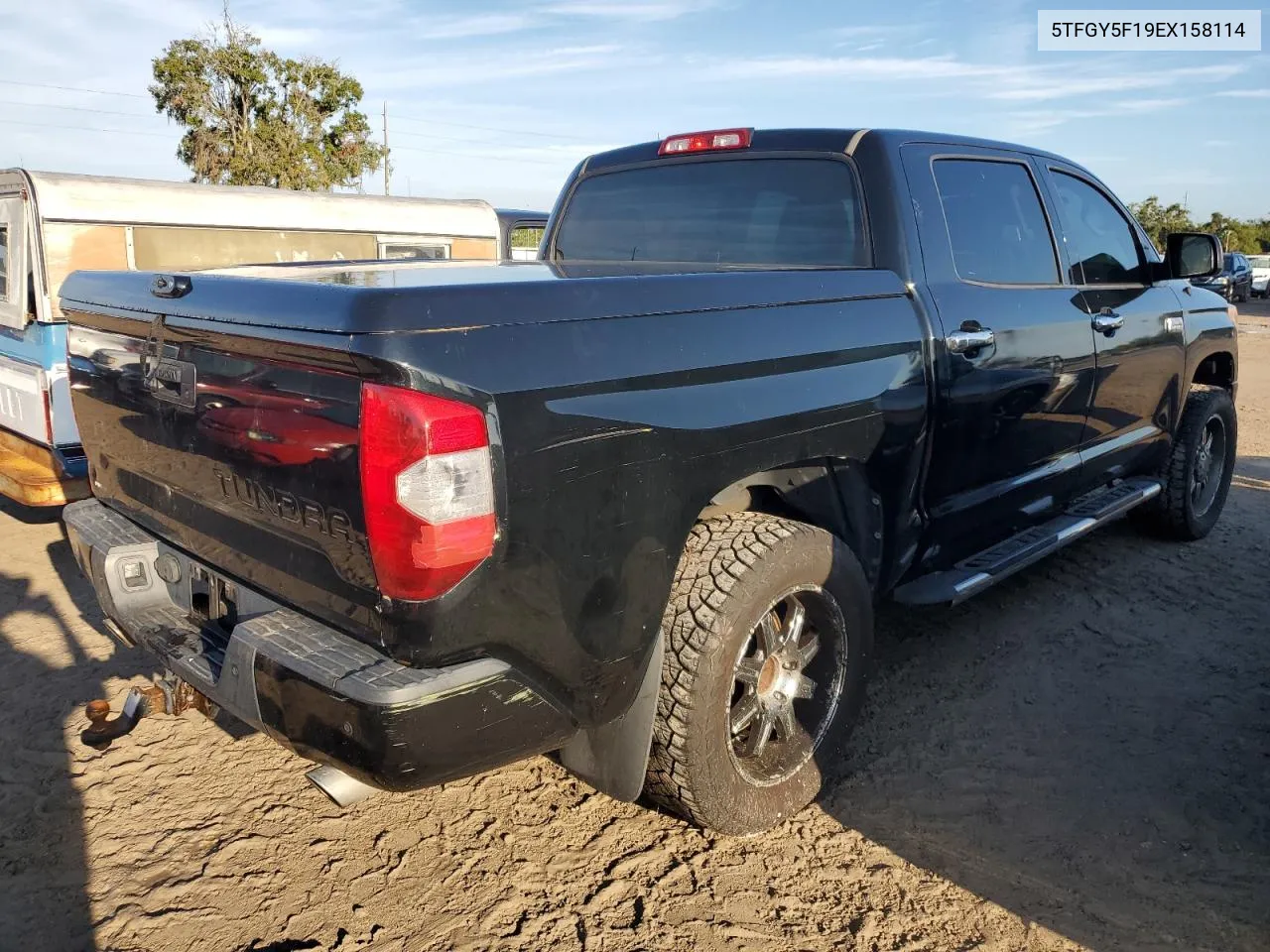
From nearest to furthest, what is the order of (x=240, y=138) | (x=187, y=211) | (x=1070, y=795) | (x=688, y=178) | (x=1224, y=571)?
(x=1070, y=795)
(x=688, y=178)
(x=1224, y=571)
(x=187, y=211)
(x=240, y=138)

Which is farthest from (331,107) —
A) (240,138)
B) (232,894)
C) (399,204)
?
(232,894)

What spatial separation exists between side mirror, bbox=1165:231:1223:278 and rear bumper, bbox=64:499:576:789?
4157mm

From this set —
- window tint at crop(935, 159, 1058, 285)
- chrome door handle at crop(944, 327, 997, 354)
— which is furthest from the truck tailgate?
window tint at crop(935, 159, 1058, 285)

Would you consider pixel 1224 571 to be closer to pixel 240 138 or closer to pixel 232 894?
pixel 232 894

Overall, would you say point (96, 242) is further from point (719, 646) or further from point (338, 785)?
point (719, 646)

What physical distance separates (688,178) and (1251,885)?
9.62ft

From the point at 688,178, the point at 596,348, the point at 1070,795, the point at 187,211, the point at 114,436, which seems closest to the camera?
the point at 596,348

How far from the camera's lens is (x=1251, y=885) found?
8.57 feet

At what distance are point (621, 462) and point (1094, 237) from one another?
3.26 meters

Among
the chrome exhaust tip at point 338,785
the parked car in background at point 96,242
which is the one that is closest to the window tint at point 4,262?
the parked car in background at point 96,242

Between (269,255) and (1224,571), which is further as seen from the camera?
(269,255)

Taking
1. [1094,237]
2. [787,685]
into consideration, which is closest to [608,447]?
[787,685]

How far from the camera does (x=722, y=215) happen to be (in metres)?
3.70

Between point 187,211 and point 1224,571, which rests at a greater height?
point 187,211
